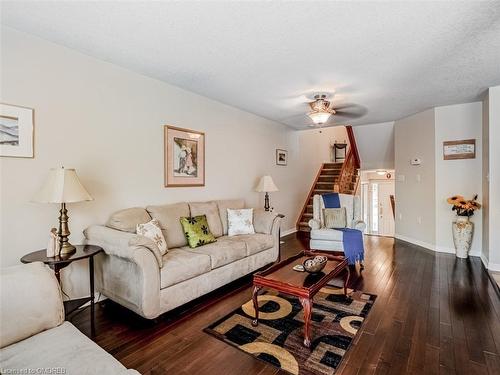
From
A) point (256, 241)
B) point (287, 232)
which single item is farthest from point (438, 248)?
point (256, 241)

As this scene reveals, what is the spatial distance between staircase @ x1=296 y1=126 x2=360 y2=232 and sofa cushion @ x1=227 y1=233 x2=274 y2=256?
2.92m

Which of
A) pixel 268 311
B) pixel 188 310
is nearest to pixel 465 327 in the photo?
pixel 268 311

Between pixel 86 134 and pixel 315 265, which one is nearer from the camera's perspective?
pixel 315 265

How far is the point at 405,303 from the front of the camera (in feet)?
8.96

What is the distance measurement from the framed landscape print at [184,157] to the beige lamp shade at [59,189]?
4.33ft

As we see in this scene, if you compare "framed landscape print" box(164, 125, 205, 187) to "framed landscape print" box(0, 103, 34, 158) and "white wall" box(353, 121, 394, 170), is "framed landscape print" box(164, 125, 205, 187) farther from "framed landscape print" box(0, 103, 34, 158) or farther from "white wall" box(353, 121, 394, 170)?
"white wall" box(353, 121, 394, 170)

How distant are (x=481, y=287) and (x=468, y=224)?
4.75ft

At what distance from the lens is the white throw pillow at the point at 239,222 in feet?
12.6

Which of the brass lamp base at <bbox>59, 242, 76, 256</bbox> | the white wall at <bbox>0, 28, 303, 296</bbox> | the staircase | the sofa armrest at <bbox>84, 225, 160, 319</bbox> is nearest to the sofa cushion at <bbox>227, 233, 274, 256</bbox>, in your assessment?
the white wall at <bbox>0, 28, 303, 296</bbox>

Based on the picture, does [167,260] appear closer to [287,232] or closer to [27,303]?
[27,303]

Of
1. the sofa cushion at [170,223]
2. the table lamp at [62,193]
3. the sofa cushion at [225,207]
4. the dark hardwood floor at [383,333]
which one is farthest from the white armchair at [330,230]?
the table lamp at [62,193]

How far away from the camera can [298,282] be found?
225 cm

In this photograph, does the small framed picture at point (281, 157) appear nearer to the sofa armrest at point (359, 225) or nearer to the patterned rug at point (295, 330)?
the sofa armrest at point (359, 225)

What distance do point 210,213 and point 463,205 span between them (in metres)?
3.93
